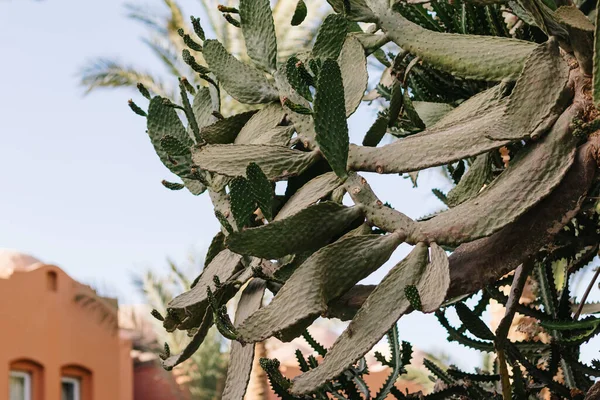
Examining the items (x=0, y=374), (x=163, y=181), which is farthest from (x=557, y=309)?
(x=0, y=374)

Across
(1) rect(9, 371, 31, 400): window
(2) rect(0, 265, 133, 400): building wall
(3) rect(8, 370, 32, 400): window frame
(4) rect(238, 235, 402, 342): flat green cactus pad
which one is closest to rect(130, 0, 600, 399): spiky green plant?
(4) rect(238, 235, 402, 342): flat green cactus pad

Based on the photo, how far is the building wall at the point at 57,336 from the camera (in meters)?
11.9

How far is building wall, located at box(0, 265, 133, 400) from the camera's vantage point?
1189cm

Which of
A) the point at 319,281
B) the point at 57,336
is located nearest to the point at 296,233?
the point at 319,281

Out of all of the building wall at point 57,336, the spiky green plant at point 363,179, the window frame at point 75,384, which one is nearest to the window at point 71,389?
the window frame at point 75,384

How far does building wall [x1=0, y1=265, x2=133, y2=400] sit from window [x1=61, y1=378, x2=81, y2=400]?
0.12 metres

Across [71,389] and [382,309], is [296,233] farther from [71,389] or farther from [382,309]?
[71,389]

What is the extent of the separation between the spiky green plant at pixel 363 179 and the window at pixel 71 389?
12093 mm

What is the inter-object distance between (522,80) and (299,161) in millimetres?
331

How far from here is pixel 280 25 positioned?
8852 mm

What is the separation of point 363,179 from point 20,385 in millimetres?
11776

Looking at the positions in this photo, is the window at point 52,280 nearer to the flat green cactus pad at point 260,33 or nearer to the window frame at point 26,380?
the window frame at point 26,380

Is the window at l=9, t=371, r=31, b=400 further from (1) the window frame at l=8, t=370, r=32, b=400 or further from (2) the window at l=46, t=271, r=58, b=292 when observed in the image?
(2) the window at l=46, t=271, r=58, b=292

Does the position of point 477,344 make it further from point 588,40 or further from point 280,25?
point 280,25
